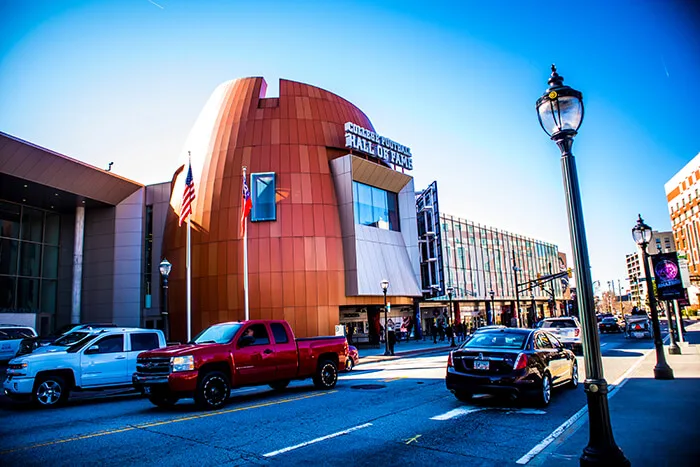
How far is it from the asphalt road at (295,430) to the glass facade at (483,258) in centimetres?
4220

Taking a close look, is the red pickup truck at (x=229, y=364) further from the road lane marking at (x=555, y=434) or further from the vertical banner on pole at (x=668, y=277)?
the vertical banner on pole at (x=668, y=277)

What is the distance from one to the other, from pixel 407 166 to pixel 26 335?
89.2 feet

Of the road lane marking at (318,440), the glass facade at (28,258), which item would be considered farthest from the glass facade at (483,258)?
the road lane marking at (318,440)

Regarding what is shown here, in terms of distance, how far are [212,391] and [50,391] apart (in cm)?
506

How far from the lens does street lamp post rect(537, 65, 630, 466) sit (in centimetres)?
491

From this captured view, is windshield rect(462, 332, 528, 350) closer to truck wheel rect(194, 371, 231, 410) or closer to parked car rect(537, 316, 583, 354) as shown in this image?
truck wheel rect(194, 371, 231, 410)

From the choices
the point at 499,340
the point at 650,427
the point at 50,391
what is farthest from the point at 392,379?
the point at 50,391

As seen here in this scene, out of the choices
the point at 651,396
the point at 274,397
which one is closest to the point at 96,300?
the point at 274,397

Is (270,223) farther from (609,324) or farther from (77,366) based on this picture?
(609,324)

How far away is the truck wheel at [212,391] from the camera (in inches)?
427

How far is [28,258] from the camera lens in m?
37.0

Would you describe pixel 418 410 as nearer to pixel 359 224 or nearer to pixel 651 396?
pixel 651 396

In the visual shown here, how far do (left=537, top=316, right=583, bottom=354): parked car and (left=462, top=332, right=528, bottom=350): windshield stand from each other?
35.6ft

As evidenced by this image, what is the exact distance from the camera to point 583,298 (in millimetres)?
5289
